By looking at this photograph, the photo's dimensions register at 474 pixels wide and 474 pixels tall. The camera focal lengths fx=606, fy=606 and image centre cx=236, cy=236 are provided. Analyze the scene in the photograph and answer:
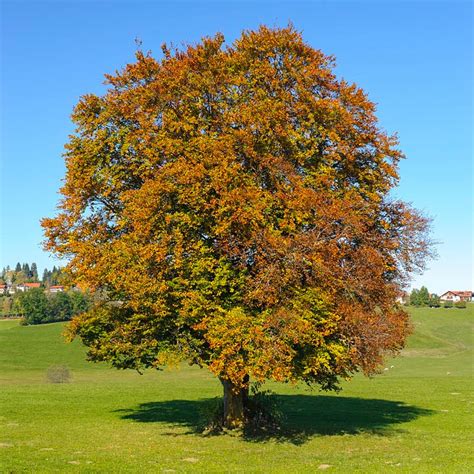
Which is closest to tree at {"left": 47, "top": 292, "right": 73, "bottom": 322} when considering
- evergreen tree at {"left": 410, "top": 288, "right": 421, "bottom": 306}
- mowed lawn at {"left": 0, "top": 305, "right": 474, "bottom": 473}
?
evergreen tree at {"left": 410, "top": 288, "right": 421, "bottom": 306}

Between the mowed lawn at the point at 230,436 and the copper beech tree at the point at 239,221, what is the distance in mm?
3016

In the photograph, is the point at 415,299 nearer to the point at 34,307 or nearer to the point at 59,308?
A: the point at 59,308

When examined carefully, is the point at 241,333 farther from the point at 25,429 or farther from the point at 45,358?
the point at 45,358

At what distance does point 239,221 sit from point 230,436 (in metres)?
10.1

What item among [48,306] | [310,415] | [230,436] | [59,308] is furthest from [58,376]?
[59,308]

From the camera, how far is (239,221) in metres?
24.3

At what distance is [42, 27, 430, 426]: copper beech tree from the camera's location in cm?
2422

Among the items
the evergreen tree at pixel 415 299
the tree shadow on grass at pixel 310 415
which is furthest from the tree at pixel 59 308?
the tree shadow on grass at pixel 310 415

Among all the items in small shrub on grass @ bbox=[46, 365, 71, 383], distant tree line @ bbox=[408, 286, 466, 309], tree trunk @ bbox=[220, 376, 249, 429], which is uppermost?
distant tree line @ bbox=[408, 286, 466, 309]

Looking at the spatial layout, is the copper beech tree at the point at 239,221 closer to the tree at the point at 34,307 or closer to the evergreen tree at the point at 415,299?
the tree at the point at 34,307

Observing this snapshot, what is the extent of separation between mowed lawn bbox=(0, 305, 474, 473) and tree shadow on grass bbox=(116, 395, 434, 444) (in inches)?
2.5

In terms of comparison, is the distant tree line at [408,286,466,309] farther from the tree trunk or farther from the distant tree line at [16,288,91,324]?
the tree trunk

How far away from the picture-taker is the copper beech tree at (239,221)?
24.2 metres

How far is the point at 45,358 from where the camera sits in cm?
9731
